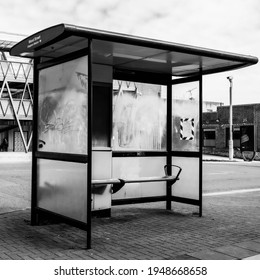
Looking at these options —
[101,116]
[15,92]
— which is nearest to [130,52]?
[101,116]

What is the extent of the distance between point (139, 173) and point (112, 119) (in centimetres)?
130

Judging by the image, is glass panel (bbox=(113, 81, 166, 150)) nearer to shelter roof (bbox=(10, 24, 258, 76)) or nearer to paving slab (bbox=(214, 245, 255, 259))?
shelter roof (bbox=(10, 24, 258, 76))

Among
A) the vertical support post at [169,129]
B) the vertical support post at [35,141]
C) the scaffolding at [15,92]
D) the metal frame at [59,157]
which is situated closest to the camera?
the metal frame at [59,157]

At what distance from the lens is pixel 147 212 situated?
8.14 meters

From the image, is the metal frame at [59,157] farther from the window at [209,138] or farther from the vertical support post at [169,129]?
the window at [209,138]

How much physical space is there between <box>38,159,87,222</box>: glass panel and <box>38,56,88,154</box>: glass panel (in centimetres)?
25

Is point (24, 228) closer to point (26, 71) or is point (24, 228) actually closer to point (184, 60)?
point (184, 60)

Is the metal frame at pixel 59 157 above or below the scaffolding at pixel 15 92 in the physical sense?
below

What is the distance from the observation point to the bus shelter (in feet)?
18.8

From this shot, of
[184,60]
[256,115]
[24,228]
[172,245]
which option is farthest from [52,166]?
[256,115]

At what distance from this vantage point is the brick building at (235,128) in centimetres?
3969

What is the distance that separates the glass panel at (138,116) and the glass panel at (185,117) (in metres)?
0.23

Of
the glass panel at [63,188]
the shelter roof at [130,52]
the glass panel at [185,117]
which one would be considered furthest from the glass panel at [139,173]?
the shelter roof at [130,52]

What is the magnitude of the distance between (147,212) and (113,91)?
8.17ft
